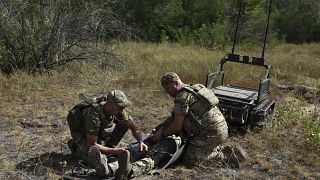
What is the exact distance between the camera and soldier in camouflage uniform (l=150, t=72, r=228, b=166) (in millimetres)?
5531

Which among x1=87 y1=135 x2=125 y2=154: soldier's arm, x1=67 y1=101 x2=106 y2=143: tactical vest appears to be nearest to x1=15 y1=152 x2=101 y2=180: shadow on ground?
x1=87 y1=135 x2=125 y2=154: soldier's arm

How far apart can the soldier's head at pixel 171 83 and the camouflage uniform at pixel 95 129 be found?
61 cm

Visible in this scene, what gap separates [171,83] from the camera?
555 cm

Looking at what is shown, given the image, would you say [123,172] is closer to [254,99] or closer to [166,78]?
[166,78]

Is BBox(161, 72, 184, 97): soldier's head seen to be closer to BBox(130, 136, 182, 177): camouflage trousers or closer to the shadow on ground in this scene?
BBox(130, 136, 182, 177): camouflage trousers

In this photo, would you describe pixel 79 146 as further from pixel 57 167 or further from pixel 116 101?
pixel 116 101

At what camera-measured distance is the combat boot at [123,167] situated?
4723mm

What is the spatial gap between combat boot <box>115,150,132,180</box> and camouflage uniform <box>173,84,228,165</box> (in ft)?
3.40

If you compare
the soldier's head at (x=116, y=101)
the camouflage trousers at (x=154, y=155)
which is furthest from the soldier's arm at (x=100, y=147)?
the soldier's head at (x=116, y=101)

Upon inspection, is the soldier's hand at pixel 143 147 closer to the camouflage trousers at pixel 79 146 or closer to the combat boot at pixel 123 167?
the combat boot at pixel 123 167

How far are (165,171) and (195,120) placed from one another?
2.37 ft

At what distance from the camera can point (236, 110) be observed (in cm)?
701

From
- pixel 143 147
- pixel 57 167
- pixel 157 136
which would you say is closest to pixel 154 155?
pixel 143 147

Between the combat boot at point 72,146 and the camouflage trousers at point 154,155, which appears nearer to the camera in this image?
the camouflage trousers at point 154,155
